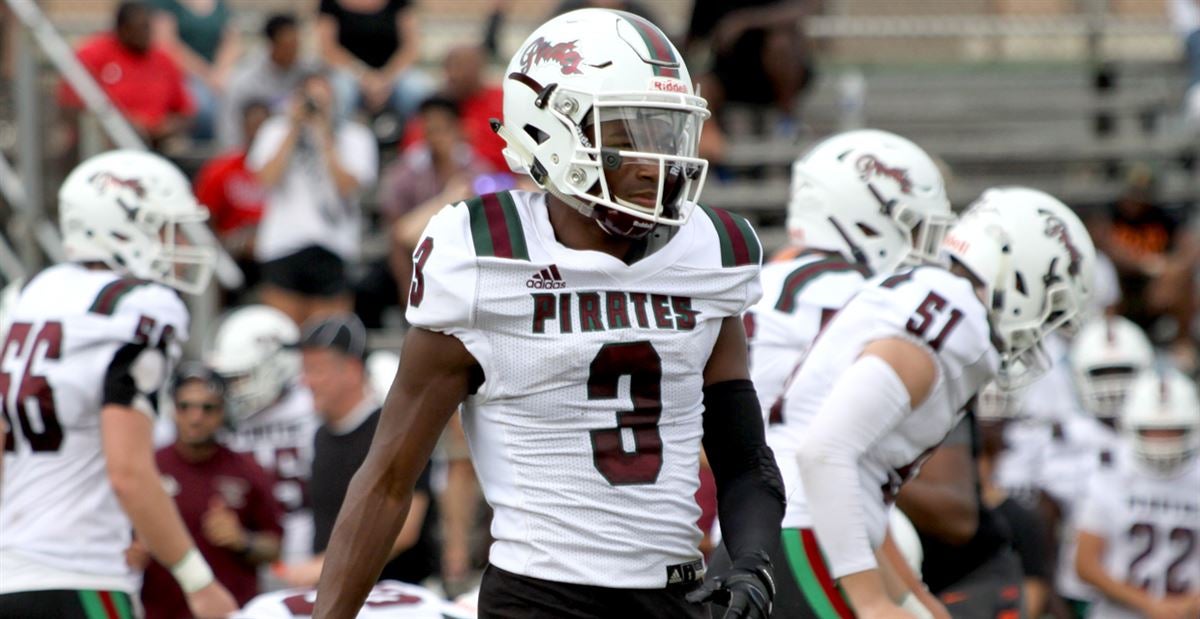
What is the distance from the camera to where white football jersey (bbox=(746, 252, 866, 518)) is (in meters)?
5.01

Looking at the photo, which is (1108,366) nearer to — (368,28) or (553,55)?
(368,28)

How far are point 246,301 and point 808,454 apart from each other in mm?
7119

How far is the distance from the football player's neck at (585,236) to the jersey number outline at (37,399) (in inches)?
82.9

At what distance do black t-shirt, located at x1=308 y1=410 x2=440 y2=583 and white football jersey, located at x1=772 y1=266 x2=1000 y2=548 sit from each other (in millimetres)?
3025

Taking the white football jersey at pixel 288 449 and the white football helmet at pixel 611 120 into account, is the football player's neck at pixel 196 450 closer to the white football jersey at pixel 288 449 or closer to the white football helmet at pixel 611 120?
the white football jersey at pixel 288 449

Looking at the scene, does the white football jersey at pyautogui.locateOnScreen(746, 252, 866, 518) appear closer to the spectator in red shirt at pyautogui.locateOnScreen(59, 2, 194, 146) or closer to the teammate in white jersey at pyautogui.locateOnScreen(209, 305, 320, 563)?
the teammate in white jersey at pyautogui.locateOnScreen(209, 305, 320, 563)

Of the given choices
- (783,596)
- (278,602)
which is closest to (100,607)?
(278,602)

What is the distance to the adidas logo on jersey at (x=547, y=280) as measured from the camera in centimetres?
328

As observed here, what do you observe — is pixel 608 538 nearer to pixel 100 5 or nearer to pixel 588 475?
pixel 588 475

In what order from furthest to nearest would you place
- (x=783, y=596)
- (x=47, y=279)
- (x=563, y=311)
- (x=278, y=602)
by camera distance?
1. (x=47, y=279)
2. (x=278, y=602)
3. (x=783, y=596)
4. (x=563, y=311)

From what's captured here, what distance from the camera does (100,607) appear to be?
4.98m

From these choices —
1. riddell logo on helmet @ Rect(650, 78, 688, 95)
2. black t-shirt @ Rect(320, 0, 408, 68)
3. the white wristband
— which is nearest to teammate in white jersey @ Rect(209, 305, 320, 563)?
black t-shirt @ Rect(320, 0, 408, 68)

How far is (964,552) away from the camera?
508 cm

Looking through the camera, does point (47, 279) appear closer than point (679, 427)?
No
